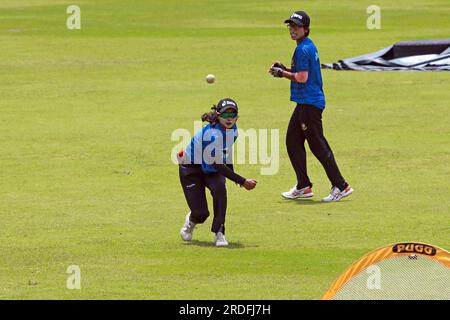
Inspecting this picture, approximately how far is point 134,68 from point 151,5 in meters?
18.8

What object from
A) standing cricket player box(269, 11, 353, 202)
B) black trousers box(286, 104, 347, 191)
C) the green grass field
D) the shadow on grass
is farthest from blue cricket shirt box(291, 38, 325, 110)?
the shadow on grass

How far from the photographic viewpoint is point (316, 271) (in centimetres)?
1416

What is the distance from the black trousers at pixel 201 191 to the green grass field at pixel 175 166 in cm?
40

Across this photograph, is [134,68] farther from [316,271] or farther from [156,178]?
[316,271]

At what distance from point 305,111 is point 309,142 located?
47 centimetres

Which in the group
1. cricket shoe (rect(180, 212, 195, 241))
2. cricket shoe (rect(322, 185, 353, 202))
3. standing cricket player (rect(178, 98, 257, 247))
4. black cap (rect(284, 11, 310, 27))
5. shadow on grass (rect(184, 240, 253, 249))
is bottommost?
shadow on grass (rect(184, 240, 253, 249))

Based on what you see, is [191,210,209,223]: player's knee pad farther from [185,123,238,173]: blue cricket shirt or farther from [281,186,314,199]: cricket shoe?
[281,186,314,199]: cricket shoe

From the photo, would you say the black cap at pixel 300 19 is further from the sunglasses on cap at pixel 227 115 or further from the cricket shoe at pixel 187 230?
the cricket shoe at pixel 187 230

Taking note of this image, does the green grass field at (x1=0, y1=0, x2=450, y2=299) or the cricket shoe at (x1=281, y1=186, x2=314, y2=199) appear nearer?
the green grass field at (x1=0, y1=0, x2=450, y2=299)

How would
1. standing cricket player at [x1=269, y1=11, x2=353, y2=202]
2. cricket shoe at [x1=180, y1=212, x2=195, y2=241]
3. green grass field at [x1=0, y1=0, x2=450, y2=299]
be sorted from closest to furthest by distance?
green grass field at [x1=0, y1=0, x2=450, y2=299]
cricket shoe at [x1=180, y1=212, x2=195, y2=241]
standing cricket player at [x1=269, y1=11, x2=353, y2=202]

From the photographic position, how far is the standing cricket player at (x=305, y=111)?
18125 mm

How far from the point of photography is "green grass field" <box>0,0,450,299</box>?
14328 mm

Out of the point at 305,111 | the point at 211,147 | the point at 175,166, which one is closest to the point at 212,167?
the point at 211,147

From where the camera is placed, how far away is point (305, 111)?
18344 millimetres
